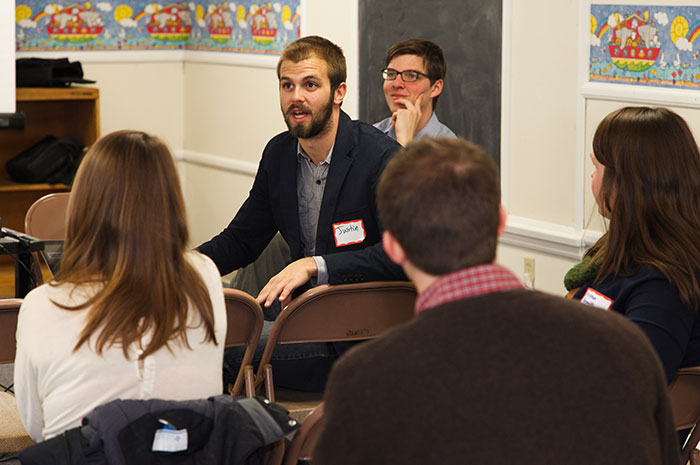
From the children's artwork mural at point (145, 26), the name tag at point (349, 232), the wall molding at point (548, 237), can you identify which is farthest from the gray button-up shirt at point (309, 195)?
the children's artwork mural at point (145, 26)

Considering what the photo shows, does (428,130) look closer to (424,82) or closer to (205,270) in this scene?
(424,82)

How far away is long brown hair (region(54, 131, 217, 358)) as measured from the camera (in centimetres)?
179

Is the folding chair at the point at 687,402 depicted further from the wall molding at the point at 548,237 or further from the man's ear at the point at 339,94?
the wall molding at the point at 548,237

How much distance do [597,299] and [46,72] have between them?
491 cm

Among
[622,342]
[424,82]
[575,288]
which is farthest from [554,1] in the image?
[622,342]

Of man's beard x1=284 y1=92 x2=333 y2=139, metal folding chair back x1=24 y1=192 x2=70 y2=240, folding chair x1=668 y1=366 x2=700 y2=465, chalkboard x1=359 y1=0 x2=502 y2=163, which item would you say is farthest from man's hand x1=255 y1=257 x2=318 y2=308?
chalkboard x1=359 y1=0 x2=502 y2=163

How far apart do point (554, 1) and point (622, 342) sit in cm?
322

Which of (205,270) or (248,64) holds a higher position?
(248,64)

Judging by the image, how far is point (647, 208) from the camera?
220 cm

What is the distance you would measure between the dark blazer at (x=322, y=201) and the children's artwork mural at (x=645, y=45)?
4.16 feet

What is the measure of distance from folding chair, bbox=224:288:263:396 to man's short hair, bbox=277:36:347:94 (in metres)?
1.14

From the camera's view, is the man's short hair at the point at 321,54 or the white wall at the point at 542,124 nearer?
the man's short hair at the point at 321,54

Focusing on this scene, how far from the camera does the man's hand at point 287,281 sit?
265 cm

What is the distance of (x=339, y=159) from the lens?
3098 millimetres
